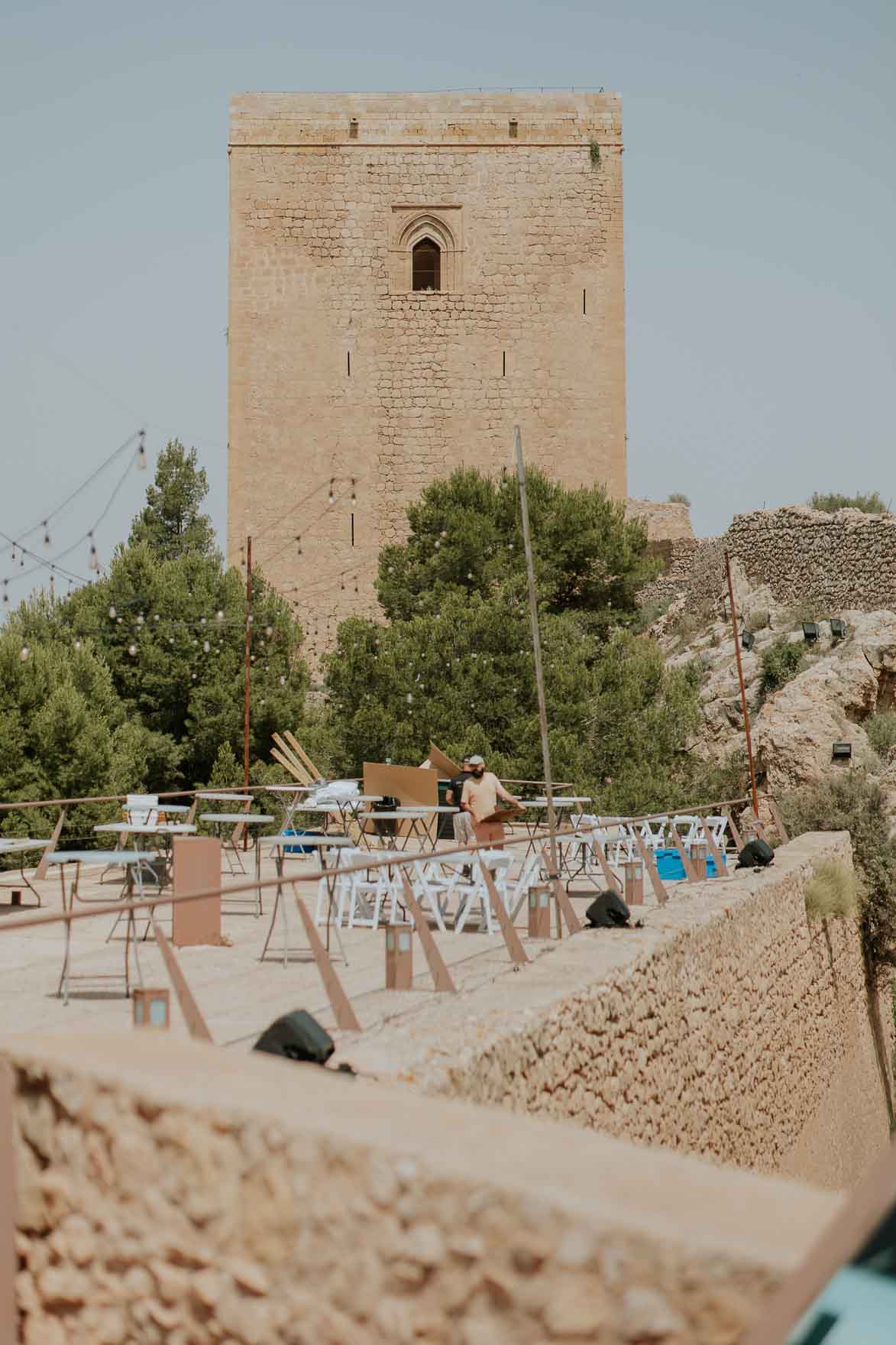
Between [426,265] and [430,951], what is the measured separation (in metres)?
23.8

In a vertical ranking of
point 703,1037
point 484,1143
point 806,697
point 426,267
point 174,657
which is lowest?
point 703,1037

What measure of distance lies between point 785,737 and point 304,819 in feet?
20.7

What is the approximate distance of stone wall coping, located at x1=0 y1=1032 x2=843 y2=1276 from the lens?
214 cm

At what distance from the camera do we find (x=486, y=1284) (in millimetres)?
2332

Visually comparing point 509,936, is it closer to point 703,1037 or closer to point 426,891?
point 426,891

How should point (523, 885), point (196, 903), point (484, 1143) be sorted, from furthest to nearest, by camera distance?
1. point (523, 885)
2. point (196, 903)
3. point (484, 1143)

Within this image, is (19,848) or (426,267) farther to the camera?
(426,267)

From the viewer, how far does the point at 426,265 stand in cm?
2789

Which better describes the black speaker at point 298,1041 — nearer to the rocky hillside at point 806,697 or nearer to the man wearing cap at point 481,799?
the man wearing cap at point 481,799

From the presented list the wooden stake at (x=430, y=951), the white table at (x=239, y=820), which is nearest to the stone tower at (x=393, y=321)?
the white table at (x=239, y=820)

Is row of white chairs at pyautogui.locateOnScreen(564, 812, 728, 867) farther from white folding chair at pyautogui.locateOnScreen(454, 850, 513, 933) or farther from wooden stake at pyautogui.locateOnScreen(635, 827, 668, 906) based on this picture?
white folding chair at pyautogui.locateOnScreen(454, 850, 513, 933)

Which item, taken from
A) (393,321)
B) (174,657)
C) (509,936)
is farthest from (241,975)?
(393,321)

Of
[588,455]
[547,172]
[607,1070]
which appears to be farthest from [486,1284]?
[547,172]

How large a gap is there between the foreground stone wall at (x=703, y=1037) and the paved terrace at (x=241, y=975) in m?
0.22
